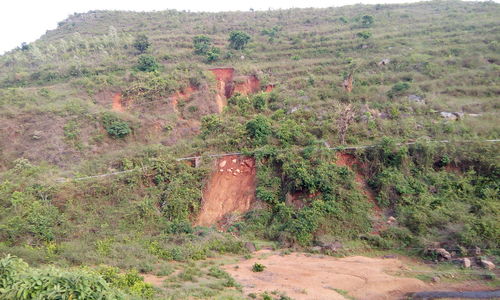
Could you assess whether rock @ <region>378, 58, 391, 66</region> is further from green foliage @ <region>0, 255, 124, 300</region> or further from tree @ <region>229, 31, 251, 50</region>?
green foliage @ <region>0, 255, 124, 300</region>

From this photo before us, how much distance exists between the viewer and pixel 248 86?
81.2ft

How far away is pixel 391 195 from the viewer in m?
14.5

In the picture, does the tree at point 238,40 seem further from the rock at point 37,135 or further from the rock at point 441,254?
the rock at point 441,254

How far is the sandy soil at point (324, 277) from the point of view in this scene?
9992mm

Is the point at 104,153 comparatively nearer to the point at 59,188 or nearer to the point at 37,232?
the point at 59,188

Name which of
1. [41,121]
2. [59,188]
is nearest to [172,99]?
[41,121]

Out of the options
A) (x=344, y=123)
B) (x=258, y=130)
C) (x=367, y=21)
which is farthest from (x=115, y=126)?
(x=367, y=21)

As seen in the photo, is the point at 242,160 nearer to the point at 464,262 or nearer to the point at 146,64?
the point at 464,262

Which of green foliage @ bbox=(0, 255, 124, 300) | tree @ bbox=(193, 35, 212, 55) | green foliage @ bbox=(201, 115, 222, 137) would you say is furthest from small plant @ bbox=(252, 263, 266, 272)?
tree @ bbox=(193, 35, 212, 55)

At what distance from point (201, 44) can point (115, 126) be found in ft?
47.0

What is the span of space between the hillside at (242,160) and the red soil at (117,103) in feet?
0.51

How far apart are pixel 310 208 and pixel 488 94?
52.6 feet

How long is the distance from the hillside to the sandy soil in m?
0.75

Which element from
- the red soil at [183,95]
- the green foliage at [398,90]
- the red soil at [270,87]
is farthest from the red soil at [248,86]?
the green foliage at [398,90]
